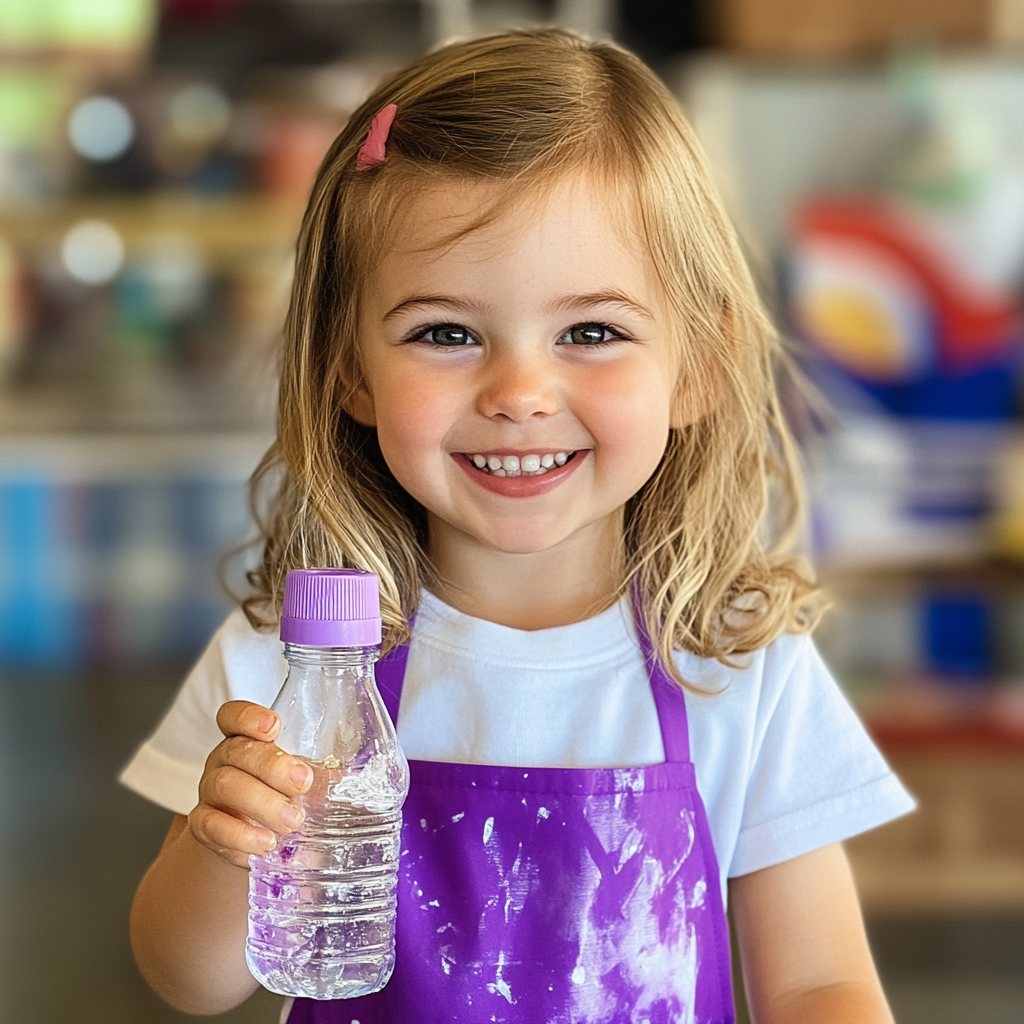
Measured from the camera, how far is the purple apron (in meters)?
0.82

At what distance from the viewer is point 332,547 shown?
92 cm

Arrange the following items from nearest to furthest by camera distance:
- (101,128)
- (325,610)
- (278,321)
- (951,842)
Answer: (325,610)
(278,321)
(951,842)
(101,128)

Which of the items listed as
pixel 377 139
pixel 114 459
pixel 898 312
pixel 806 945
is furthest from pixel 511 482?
pixel 114 459

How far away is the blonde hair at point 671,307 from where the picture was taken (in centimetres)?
84

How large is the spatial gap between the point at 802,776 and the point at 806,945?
0.33 ft

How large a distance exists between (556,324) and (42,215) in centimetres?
284

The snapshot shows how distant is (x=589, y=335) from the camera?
0.83 m

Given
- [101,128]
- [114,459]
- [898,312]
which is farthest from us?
[101,128]

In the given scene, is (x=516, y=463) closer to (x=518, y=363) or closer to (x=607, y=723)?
(x=518, y=363)

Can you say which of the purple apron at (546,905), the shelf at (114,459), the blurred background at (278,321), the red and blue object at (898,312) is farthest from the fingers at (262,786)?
the shelf at (114,459)

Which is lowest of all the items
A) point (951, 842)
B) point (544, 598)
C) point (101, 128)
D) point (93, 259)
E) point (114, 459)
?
point (951, 842)

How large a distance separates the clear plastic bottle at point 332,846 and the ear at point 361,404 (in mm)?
203

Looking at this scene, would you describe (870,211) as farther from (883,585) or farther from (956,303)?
(883,585)

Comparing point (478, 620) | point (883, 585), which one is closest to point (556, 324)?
point (478, 620)
